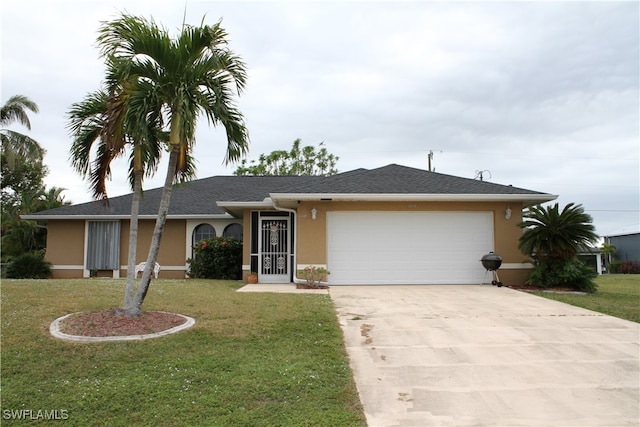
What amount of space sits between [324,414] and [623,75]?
1291 cm

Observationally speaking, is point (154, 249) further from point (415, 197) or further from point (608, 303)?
point (608, 303)

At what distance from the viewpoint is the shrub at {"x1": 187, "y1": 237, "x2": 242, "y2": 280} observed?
49.2 feet

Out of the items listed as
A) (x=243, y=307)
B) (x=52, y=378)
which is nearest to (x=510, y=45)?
(x=243, y=307)

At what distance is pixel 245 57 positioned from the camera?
7.10 metres

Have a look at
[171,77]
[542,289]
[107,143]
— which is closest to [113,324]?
[107,143]

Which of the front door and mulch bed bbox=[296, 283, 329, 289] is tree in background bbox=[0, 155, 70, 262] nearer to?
the front door

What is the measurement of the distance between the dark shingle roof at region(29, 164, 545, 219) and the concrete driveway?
4634 millimetres

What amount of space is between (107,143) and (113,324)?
2.82 meters

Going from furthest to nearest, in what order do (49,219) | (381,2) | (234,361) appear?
1. (49,219)
2. (381,2)
3. (234,361)

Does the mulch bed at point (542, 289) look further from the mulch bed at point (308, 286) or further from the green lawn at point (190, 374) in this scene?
the green lawn at point (190, 374)

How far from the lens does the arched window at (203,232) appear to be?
16.6 m

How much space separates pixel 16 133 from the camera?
71.5ft

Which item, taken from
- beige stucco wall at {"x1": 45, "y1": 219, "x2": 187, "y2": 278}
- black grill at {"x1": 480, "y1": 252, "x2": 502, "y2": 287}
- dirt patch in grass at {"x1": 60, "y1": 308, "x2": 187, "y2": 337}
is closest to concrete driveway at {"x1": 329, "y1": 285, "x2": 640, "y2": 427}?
dirt patch in grass at {"x1": 60, "y1": 308, "x2": 187, "y2": 337}

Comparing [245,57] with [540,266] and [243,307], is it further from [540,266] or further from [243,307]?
[540,266]
